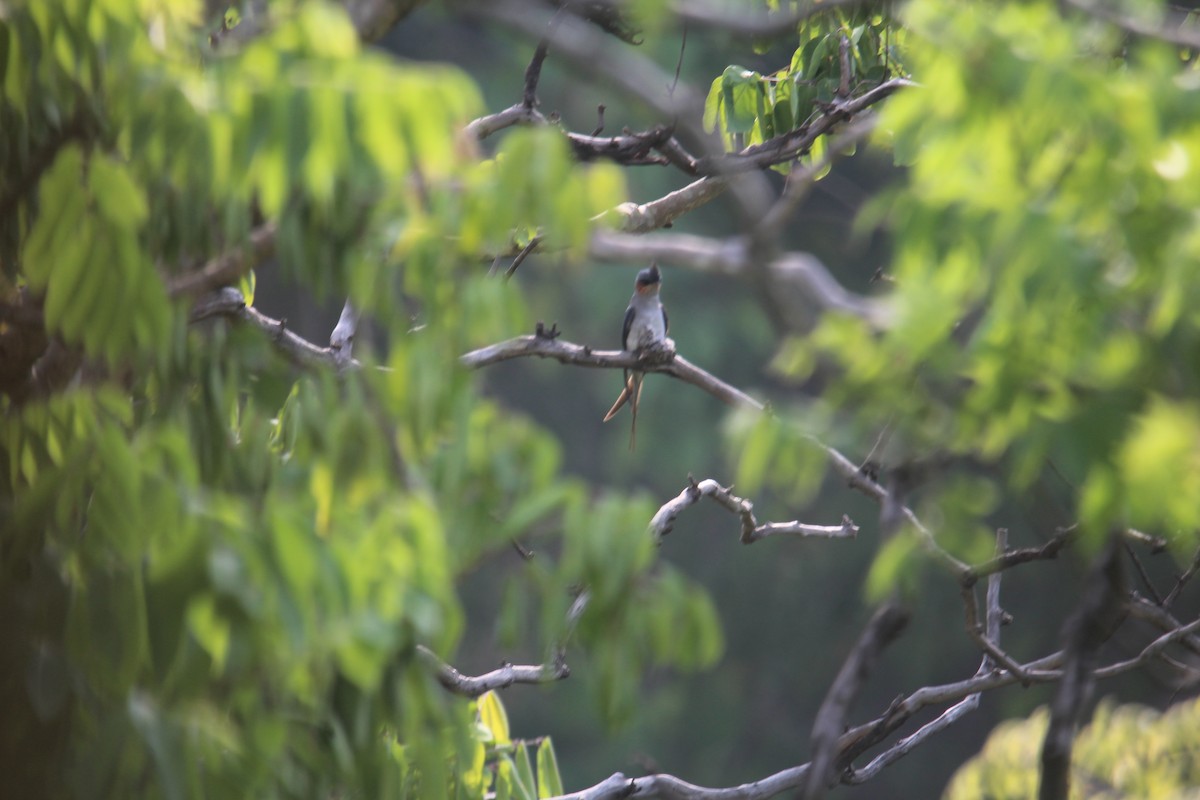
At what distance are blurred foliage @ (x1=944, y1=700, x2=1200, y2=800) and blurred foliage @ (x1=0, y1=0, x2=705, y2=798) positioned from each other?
90.2 inches

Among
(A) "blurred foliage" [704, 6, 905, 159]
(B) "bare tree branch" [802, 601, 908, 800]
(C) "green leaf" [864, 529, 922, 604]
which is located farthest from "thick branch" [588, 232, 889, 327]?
(A) "blurred foliage" [704, 6, 905, 159]

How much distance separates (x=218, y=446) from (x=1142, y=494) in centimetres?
123

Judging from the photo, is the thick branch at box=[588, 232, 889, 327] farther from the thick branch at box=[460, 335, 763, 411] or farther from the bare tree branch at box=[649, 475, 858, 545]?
the bare tree branch at box=[649, 475, 858, 545]

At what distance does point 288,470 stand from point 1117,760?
286 cm

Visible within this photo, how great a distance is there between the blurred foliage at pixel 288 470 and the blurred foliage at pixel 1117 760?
2.29 m

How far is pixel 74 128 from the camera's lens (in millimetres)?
1540

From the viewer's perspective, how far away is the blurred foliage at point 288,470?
1130mm

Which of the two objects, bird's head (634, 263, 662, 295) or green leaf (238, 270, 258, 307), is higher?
green leaf (238, 270, 258, 307)

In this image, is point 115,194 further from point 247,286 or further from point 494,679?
point 494,679

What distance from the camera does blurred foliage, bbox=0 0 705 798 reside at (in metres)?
1.13

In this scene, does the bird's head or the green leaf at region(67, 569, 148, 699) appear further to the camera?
the bird's head

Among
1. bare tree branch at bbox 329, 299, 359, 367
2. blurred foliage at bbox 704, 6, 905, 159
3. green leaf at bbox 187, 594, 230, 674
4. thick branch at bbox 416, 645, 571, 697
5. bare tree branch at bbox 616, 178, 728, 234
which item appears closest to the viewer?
green leaf at bbox 187, 594, 230, 674

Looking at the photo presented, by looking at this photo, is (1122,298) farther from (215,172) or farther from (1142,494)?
(215,172)

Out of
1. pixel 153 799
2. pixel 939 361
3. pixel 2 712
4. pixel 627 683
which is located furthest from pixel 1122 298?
pixel 2 712
